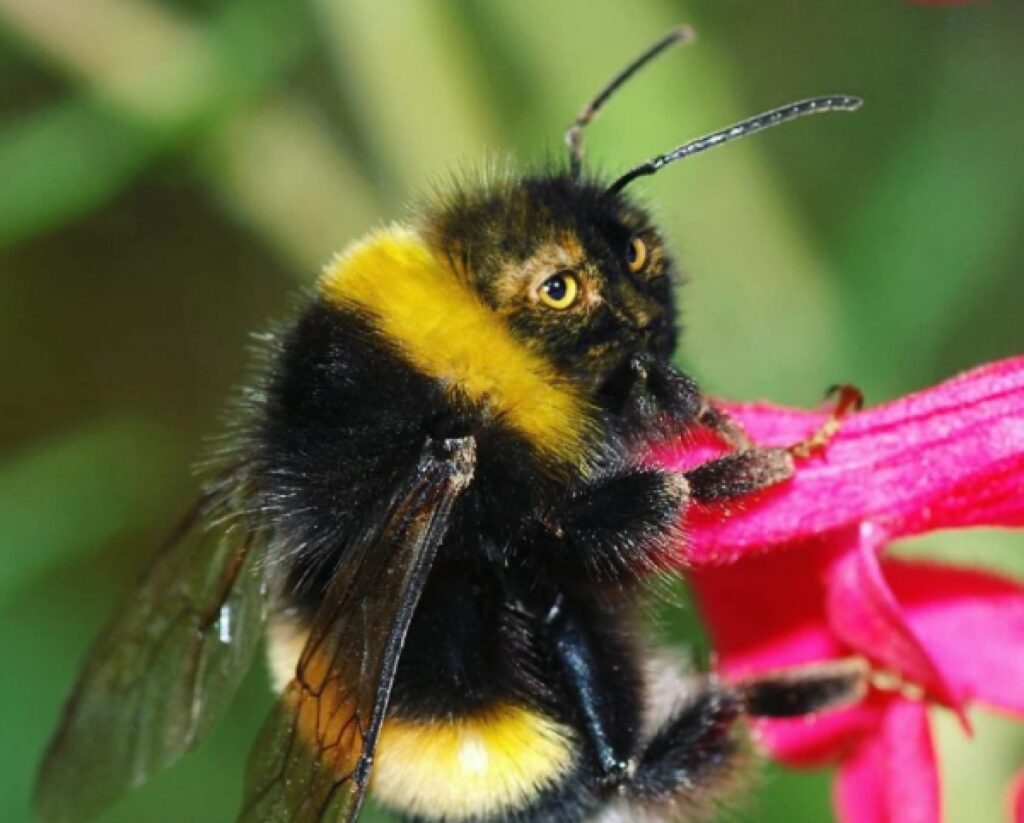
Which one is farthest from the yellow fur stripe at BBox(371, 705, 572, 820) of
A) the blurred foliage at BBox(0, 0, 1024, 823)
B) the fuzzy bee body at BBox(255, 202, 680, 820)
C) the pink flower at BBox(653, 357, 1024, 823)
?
the blurred foliage at BBox(0, 0, 1024, 823)

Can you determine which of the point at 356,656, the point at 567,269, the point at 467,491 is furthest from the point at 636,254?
the point at 356,656

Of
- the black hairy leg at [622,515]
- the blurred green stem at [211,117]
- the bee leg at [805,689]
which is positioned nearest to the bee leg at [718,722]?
the bee leg at [805,689]

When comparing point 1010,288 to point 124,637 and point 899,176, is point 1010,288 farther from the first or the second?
point 124,637

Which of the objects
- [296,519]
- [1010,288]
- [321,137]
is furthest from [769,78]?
[296,519]

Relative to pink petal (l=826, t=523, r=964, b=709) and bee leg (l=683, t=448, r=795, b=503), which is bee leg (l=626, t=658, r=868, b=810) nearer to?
pink petal (l=826, t=523, r=964, b=709)

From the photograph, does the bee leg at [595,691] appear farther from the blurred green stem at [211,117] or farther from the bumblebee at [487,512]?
the blurred green stem at [211,117]

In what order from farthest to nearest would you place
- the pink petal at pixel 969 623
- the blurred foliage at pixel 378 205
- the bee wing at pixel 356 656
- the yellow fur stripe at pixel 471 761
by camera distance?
the blurred foliage at pixel 378 205 → the pink petal at pixel 969 623 → the yellow fur stripe at pixel 471 761 → the bee wing at pixel 356 656

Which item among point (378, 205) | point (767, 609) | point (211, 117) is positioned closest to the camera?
point (767, 609)

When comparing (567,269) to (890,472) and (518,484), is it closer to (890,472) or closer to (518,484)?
(518,484)
